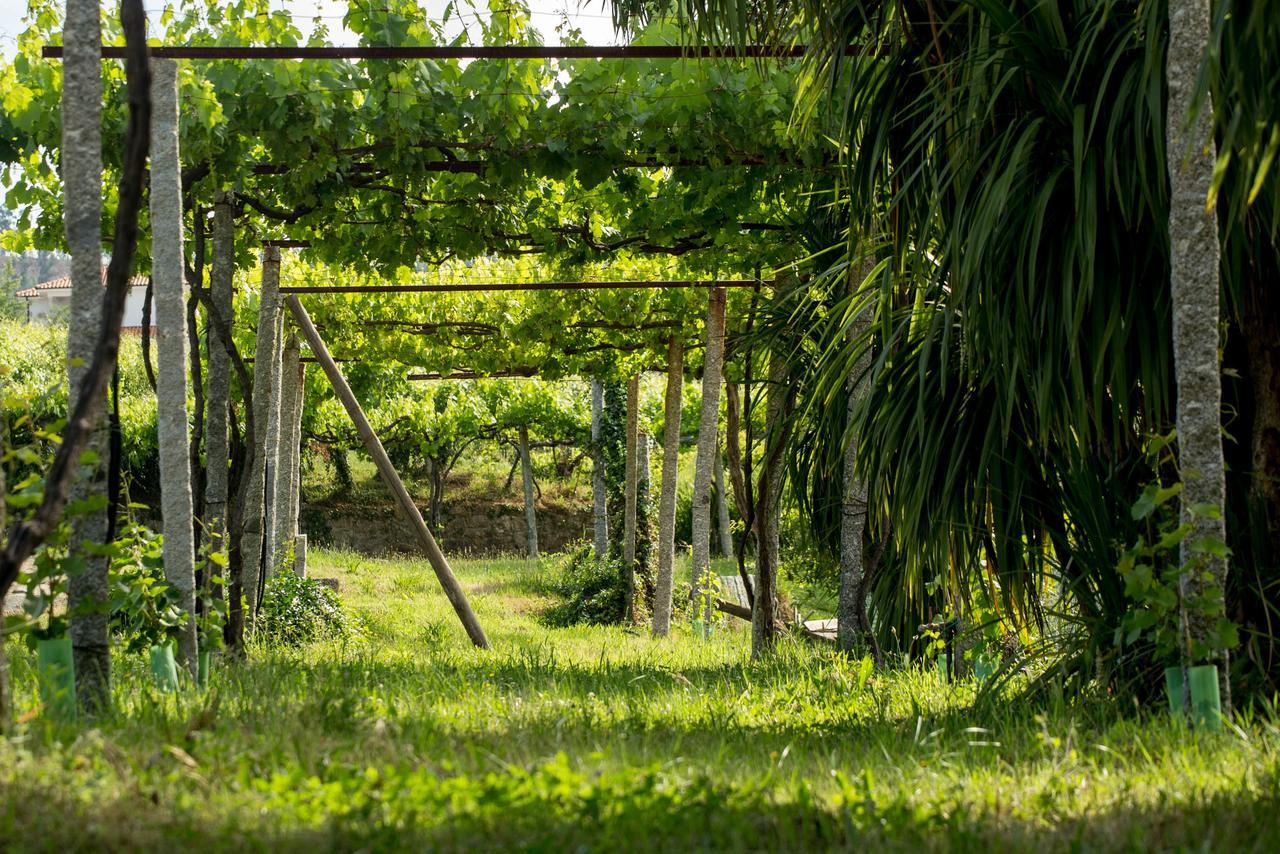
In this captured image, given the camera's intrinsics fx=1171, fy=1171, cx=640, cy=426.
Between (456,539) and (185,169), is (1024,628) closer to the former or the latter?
(185,169)

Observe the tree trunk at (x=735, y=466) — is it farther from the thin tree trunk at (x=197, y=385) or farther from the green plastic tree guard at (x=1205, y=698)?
the green plastic tree guard at (x=1205, y=698)

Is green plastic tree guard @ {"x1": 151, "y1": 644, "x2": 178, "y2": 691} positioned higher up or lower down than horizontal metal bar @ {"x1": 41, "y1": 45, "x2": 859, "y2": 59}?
lower down

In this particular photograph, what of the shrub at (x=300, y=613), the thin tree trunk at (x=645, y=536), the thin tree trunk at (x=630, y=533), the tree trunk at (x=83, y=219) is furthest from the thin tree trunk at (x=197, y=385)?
the thin tree trunk at (x=645, y=536)

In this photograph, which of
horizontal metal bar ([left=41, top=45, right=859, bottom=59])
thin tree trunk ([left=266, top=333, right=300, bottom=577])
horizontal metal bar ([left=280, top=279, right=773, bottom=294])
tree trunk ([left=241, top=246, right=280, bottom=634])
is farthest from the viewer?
thin tree trunk ([left=266, top=333, right=300, bottom=577])

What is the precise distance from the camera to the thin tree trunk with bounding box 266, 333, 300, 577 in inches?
377

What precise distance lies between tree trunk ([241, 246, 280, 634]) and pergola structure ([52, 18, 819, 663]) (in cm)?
1

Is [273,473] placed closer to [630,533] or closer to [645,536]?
[630,533]

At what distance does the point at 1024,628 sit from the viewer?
4.33 metres

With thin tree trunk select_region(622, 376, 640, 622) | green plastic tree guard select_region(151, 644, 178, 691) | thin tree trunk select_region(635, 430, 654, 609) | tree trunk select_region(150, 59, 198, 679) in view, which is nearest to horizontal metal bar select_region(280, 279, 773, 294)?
tree trunk select_region(150, 59, 198, 679)

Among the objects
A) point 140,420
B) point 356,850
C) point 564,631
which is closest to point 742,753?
point 356,850

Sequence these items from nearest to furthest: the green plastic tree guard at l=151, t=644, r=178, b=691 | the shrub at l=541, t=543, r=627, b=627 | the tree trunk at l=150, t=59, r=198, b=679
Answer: the green plastic tree guard at l=151, t=644, r=178, b=691, the tree trunk at l=150, t=59, r=198, b=679, the shrub at l=541, t=543, r=627, b=627

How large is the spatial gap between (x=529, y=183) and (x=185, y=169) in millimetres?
1947

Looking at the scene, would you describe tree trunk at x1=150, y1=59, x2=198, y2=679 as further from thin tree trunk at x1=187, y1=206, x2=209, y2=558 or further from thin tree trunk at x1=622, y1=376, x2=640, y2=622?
thin tree trunk at x1=622, y1=376, x2=640, y2=622

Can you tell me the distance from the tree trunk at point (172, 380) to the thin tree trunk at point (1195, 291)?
9.69ft
